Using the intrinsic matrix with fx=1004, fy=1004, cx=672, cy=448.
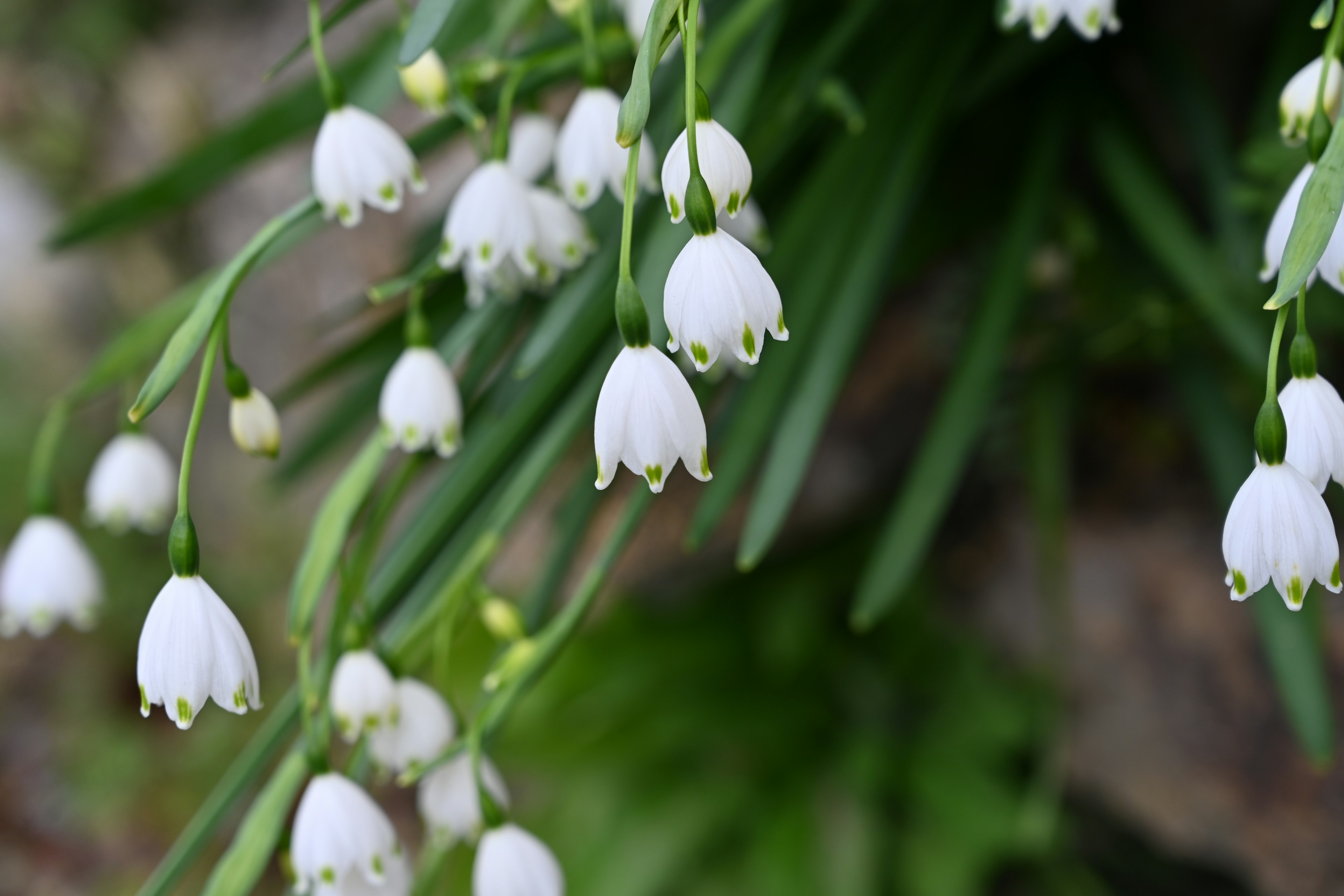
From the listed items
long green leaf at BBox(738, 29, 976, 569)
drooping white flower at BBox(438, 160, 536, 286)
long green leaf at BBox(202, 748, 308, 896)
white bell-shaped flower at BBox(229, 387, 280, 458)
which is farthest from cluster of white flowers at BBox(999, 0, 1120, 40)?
long green leaf at BBox(202, 748, 308, 896)

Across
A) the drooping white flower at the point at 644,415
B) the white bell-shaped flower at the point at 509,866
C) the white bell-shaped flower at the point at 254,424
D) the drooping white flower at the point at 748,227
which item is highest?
the drooping white flower at the point at 748,227

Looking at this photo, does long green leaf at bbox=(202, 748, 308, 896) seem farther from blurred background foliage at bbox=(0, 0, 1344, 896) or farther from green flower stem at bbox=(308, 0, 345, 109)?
green flower stem at bbox=(308, 0, 345, 109)

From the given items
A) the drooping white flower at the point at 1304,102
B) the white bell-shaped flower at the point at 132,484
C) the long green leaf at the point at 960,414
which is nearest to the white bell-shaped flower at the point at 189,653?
the white bell-shaped flower at the point at 132,484

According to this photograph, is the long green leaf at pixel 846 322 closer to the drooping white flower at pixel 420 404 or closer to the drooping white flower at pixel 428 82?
the drooping white flower at pixel 420 404

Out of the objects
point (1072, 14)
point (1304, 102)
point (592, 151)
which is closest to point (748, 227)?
point (592, 151)

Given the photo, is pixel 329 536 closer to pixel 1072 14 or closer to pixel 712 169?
pixel 712 169

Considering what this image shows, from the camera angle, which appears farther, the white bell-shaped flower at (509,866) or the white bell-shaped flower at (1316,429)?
the white bell-shaped flower at (509,866)
